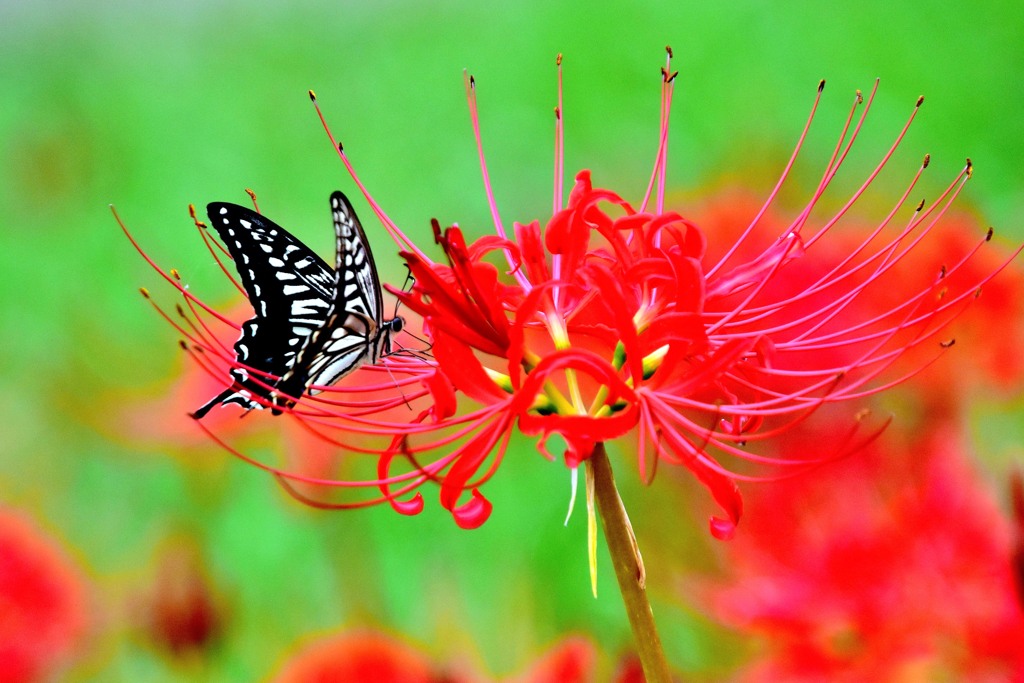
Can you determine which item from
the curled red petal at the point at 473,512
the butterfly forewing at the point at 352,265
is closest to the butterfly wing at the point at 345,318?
the butterfly forewing at the point at 352,265

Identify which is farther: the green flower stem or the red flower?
the red flower

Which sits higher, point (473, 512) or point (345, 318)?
point (345, 318)

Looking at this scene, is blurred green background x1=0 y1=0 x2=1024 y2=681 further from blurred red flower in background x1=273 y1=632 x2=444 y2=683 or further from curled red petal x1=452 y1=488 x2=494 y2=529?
curled red petal x1=452 y1=488 x2=494 y2=529

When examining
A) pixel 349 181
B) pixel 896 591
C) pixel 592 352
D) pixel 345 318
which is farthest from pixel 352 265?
pixel 349 181

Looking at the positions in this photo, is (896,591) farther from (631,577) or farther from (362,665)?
(362,665)

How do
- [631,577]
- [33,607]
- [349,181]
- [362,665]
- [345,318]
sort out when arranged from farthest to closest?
Result: [349,181], [33,607], [362,665], [345,318], [631,577]

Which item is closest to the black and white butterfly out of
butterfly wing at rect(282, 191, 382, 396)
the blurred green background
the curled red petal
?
butterfly wing at rect(282, 191, 382, 396)
